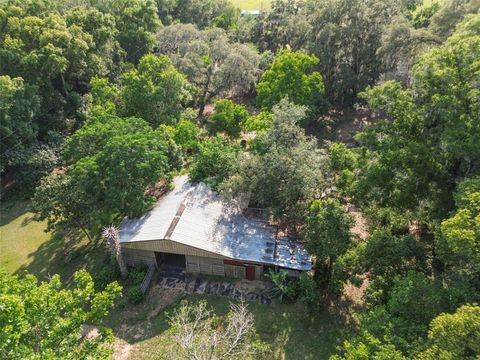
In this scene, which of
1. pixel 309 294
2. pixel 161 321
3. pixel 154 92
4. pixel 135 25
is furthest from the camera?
pixel 135 25

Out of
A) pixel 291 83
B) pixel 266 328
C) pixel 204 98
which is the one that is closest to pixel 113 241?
pixel 266 328

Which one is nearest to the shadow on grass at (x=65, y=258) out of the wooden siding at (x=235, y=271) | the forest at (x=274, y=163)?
the forest at (x=274, y=163)

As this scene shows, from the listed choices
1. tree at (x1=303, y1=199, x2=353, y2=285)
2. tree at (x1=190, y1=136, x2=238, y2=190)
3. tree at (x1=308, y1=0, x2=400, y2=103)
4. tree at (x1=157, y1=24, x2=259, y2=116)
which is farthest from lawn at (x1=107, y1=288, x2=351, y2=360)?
tree at (x1=308, y1=0, x2=400, y2=103)

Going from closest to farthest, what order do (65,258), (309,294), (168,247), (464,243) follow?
(464,243)
(309,294)
(168,247)
(65,258)

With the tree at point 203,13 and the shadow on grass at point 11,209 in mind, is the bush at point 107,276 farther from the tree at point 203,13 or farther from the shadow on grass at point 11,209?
the tree at point 203,13

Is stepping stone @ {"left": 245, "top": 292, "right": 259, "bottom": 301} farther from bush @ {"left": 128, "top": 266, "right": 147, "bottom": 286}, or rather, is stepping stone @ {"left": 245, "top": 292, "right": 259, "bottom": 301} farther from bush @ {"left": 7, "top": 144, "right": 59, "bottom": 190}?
bush @ {"left": 7, "top": 144, "right": 59, "bottom": 190}

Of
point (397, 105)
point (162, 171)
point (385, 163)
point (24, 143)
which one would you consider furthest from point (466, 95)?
point (24, 143)

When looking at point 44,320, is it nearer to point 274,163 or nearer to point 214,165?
point 274,163
